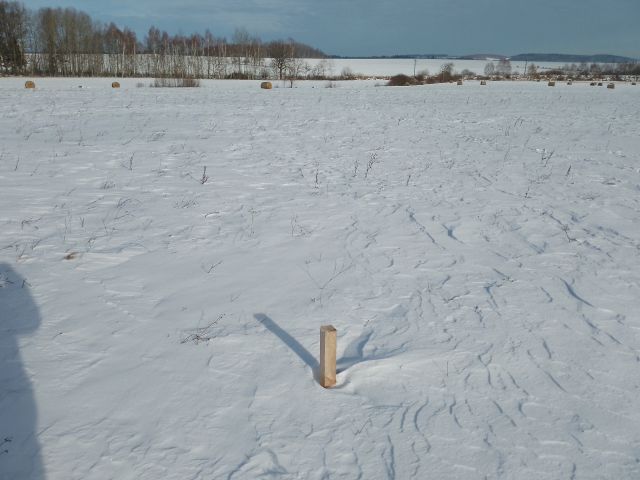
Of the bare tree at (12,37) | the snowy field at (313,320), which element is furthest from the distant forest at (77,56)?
the snowy field at (313,320)

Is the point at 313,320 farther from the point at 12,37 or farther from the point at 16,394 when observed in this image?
the point at 12,37

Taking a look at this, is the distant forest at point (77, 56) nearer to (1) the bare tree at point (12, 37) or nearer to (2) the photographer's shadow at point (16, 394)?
(1) the bare tree at point (12, 37)

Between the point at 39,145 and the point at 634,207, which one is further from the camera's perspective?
the point at 39,145

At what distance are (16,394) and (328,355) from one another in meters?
2.02

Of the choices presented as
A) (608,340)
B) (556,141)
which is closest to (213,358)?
(608,340)

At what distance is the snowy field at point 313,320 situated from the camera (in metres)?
2.51

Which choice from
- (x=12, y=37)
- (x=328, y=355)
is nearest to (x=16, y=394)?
(x=328, y=355)

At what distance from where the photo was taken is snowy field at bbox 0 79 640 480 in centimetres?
251

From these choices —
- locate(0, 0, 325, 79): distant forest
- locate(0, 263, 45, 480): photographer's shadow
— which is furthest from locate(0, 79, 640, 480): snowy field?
locate(0, 0, 325, 79): distant forest

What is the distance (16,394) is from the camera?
9.22ft

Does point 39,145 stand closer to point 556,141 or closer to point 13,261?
point 13,261

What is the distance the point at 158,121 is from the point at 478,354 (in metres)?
12.4

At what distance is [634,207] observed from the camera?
6285mm

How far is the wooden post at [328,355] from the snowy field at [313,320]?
0.29 ft
